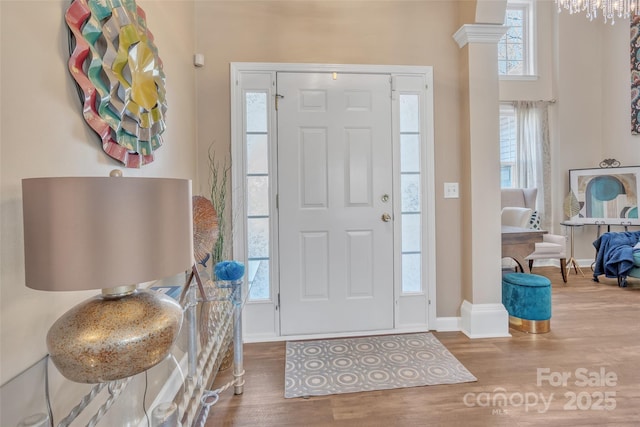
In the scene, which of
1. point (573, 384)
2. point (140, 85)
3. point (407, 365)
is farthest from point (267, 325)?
point (573, 384)

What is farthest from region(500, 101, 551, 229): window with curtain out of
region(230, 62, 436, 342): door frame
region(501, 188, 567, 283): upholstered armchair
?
region(230, 62, 436, 342): door frame

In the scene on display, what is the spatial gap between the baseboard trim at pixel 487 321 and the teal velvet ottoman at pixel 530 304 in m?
0.16

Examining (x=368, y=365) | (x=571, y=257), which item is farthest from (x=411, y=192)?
(x=571, y=257)

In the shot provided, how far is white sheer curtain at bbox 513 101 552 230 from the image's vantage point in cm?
488

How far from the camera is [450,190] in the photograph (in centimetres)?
261

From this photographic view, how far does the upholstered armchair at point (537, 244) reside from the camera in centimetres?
403

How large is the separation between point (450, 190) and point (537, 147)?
133 inches

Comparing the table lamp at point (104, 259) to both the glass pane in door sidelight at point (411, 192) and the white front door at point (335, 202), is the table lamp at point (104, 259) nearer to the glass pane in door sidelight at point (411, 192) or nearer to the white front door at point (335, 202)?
the white front door at point (335, 202)

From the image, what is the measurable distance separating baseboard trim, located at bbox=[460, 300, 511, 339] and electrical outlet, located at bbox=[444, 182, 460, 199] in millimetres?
905

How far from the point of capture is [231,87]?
8.05 ft

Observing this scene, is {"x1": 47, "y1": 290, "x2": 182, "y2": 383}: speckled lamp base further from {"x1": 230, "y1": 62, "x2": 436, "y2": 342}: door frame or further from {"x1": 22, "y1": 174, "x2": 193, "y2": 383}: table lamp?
{"x1": 230, "y1": 62, "x2": 436, "y2": 342}: door frame

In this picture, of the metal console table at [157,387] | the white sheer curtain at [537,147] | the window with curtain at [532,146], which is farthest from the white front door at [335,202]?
the white sheer curtain at [537,147]

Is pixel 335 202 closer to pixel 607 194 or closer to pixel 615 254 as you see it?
pixel 615 254

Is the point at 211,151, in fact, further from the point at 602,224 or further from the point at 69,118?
the point at 602,224
